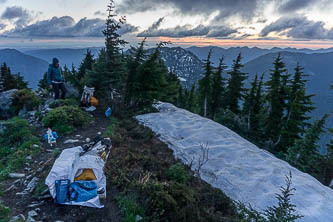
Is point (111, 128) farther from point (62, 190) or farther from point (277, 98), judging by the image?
point (277, 98)

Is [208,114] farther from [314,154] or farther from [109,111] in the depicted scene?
[109,111]

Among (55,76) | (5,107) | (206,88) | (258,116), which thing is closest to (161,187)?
(55,76)

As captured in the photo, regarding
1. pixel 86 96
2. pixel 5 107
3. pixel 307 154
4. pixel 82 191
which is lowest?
pixel 307 154

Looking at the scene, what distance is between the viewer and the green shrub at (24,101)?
1320 centimetres

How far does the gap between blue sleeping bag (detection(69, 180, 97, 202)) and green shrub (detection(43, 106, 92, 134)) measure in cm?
537

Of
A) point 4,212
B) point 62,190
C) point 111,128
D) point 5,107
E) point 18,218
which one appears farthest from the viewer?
point 5,107

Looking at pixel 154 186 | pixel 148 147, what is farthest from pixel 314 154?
pixel 154 186

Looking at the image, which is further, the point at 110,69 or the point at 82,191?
the point at 110,69

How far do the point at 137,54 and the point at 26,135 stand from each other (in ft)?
24.9

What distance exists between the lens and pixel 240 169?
779 cm

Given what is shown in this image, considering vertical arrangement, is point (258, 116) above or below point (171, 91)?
below

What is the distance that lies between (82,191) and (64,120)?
6133 mm

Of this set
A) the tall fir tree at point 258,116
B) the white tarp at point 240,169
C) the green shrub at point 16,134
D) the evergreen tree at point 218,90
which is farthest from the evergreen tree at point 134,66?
the tall fir tree at point 258,116

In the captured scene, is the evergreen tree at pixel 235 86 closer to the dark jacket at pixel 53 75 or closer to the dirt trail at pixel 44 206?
the dark jacket at pixel 53 75
